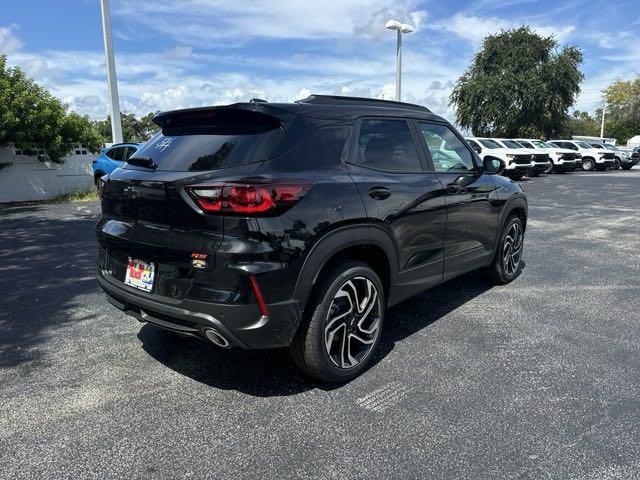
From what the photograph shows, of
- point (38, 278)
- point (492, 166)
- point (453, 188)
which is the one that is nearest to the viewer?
point (453, 188)

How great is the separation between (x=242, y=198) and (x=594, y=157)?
29.4 metres

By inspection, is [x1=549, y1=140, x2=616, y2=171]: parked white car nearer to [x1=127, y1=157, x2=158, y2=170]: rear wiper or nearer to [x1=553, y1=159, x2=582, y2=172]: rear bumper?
[x1=553, y1=159, x2=582, y2=172]: rear bumper

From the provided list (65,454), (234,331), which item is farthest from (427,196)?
(65,454)

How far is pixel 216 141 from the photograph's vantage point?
301 cm

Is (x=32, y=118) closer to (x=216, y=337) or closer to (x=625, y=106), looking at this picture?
(x=216, y=337)

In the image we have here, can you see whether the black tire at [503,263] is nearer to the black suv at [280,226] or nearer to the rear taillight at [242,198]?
the black suv at [280,226]

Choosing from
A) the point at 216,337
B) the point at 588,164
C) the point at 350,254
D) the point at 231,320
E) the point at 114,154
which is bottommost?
the point at 216,337

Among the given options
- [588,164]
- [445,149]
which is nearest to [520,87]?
[588,164]

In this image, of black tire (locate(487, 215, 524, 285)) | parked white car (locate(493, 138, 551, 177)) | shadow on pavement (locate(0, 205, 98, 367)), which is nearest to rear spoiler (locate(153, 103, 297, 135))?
shadow on pavement (locate(0, 205, 98, 367))

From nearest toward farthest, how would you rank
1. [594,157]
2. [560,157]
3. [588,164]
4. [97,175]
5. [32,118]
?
[32,118] → [97,175] → [560,157] → [594,157] → [588,164]

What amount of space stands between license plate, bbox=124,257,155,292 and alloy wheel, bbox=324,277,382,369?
1.10 meters

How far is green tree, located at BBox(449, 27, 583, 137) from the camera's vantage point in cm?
3550

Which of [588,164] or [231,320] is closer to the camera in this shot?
[231,320]

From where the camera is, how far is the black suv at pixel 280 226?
8.68 feet
